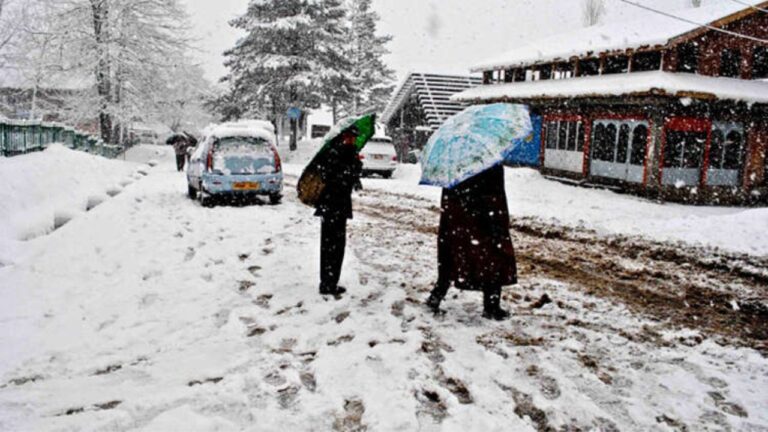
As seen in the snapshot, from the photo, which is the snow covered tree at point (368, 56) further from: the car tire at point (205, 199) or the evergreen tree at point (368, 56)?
the car tire at point (205, 199)

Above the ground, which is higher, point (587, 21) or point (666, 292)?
point (587, 21)

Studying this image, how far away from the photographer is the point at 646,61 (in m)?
20.2

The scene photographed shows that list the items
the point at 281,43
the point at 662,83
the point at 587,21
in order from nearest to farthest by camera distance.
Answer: the point at 662,83 → the point at 281,43 → the point at 587,21

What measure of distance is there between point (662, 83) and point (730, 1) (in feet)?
25.2

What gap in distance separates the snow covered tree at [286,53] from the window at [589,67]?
1552 centimetres

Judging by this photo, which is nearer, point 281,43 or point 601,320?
point 601,320

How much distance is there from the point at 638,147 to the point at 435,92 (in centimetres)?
1540

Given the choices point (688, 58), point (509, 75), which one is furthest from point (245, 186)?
point (509, 75)

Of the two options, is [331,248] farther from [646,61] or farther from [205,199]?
[646,61]

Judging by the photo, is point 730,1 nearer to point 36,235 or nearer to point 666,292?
point 666,292

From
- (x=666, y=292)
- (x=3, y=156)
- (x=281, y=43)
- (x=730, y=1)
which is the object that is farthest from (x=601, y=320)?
(x=281, y=43)

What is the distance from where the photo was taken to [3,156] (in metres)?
12.8

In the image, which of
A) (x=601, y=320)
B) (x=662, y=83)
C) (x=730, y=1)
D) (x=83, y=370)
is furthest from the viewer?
(x=730, y=1)

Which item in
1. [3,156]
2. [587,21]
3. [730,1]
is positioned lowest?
[3,156]
